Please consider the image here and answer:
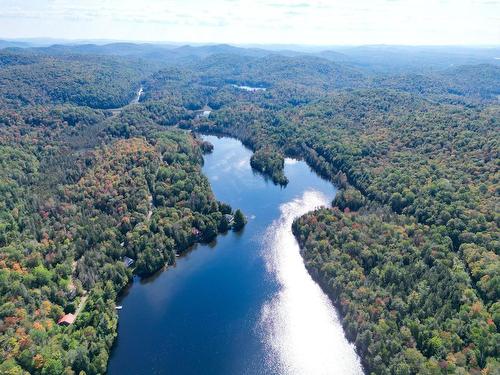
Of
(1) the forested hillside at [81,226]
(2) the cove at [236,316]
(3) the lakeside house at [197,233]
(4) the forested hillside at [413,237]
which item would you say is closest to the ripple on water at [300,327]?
(2) the cove at [236,316]

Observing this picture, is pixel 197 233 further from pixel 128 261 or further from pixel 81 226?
pixel 81 226

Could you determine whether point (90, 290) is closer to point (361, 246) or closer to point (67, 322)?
point (67, 322)

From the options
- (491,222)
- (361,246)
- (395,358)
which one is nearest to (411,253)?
(361,246)

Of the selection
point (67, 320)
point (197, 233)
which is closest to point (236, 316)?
point (197, 233)

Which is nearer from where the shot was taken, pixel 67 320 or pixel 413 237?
pixel 67 320

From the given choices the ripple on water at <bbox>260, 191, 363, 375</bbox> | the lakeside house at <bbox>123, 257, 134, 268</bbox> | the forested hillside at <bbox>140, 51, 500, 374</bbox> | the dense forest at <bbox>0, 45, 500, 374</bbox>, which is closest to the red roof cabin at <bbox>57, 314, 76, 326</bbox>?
the dense forest at <bbox>0, 45, 500, 374</bbox>

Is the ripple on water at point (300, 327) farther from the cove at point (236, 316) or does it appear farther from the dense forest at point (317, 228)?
the dense forest at point (317, 228)
